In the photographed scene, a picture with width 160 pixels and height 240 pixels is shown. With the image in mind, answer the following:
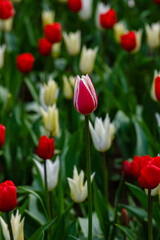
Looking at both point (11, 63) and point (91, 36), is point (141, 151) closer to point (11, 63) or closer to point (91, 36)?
point (11, 63)

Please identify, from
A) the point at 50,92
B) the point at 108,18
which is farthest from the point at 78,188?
the point at 108,18

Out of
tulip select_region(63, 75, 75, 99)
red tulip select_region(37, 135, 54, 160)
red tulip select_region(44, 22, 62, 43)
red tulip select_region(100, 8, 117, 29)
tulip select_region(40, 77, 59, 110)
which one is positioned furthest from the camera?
red tulip select_region(100, 8, 117, 29)

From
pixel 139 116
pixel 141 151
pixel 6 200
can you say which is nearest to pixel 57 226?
pixel 6 200

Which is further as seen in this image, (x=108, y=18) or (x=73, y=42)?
(x=108, y=18)

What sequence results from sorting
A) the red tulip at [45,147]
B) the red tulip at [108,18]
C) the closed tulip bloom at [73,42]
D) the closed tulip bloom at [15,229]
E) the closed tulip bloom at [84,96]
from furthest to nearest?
1. the red tulip at [108,18]
2. the closed tulip bloom at [73,42]
3. the red tulip at [45,147]
4. the closed tulip bloom at [15,229]
5. the closed tulip bloom at [84,96]

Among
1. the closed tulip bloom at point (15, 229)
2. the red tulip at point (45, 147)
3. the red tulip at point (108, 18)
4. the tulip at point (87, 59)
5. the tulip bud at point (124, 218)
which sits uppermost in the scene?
the red tulip at point (108, 18)

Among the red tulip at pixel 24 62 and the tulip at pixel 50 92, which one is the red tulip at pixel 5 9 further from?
the tulip at pixel 50 92

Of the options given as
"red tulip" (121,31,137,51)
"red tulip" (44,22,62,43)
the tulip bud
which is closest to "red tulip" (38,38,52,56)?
"red tulip" (44,22,62,43)

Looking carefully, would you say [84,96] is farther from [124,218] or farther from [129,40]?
[129,40]

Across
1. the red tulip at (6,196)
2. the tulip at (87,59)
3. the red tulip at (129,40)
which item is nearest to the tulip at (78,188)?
the red tulip at (6,196)

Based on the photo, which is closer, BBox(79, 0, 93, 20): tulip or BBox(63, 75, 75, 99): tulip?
BBox(63, 75, 75, 99): tulip

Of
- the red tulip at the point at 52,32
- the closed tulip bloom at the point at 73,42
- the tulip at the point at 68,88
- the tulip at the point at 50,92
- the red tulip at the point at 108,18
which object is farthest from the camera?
the red tulip at the point at 108,18

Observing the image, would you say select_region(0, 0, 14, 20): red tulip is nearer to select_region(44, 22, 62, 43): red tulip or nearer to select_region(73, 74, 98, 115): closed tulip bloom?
select_region(44, 22, 62, 43): red tulip

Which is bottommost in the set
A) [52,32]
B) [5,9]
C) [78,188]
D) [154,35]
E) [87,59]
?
[78,188]
